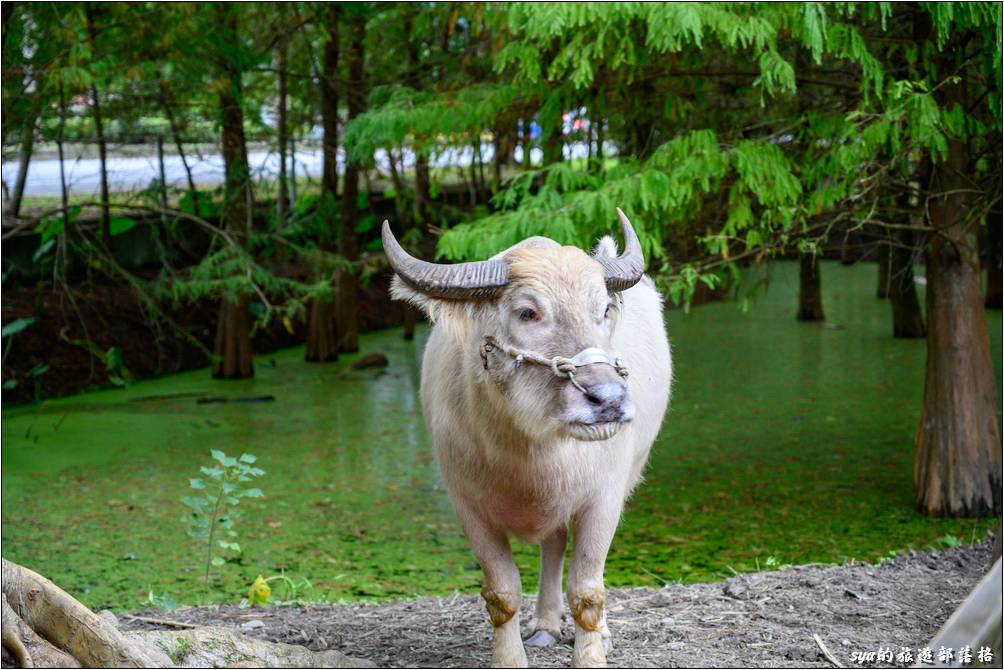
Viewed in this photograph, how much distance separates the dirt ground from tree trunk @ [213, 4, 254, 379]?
6913 millimetres

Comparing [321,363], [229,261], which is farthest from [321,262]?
[321,363]

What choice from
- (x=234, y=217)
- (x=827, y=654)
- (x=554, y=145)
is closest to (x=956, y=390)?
(x=554, y=145)

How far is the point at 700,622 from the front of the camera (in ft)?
14.6

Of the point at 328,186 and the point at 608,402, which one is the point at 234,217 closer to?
the point at 328,186

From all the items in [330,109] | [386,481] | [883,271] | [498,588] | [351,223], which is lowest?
[386,481]

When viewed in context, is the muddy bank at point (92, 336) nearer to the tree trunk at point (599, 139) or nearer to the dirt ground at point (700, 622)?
the tree trunk at point (599, 139)

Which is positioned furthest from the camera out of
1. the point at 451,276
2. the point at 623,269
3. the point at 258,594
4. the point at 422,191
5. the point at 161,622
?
the point at 422,191

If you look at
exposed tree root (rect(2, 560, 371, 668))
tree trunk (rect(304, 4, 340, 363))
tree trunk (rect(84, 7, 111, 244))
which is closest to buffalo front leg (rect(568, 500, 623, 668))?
exposed tree root (rect(2, 560, 371, 668))

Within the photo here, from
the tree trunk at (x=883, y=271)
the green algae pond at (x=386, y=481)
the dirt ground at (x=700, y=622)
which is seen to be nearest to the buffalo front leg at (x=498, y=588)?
the dirt ground at (x=700, y=622)

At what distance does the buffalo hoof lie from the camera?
441cm

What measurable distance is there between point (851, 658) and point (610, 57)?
4.01 metres

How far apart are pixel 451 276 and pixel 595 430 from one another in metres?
0.71

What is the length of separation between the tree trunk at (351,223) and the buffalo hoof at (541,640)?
7.27m

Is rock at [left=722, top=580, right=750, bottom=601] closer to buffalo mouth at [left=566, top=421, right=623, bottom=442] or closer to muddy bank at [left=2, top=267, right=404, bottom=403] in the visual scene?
buffalo mouth at [left=566, top=421, right=623, bottom=442]
